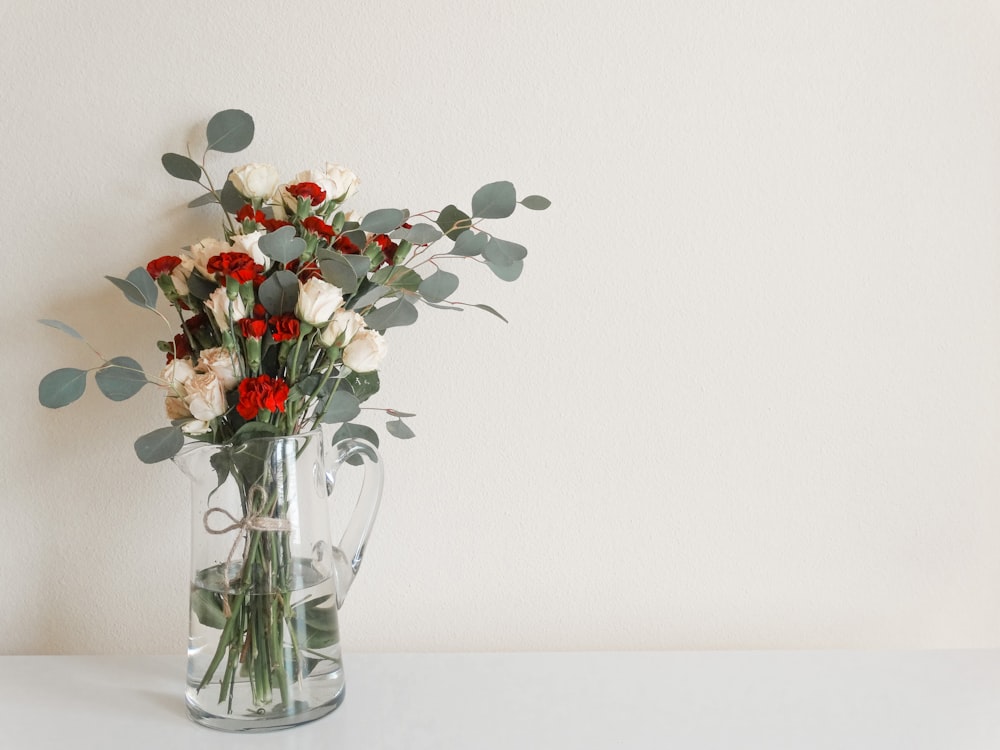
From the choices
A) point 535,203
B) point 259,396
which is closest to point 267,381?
point 259,396

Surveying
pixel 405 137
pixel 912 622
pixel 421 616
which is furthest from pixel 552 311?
pixel 912 622

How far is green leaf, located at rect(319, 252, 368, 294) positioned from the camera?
2.47ft

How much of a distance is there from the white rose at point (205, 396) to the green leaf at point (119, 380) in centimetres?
9

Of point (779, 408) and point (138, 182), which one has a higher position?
point (138, 182)

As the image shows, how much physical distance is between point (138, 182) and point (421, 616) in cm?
61

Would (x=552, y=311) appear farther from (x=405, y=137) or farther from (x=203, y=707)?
(x=203, y=707)

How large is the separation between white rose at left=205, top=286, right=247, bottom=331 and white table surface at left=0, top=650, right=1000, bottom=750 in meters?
0.38

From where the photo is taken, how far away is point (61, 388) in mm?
832

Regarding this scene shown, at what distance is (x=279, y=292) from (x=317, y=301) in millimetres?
50

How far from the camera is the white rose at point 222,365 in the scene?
76cm

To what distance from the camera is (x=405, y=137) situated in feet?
3.29

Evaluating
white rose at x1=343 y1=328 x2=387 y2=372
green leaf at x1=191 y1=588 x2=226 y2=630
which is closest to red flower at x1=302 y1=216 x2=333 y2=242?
white rose at x1=343 y1=328 x2=387 y2=372

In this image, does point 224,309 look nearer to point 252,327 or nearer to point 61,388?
point 252,327

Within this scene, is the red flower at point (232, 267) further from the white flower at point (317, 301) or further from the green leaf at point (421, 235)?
the green leaf at point (421, 235)
